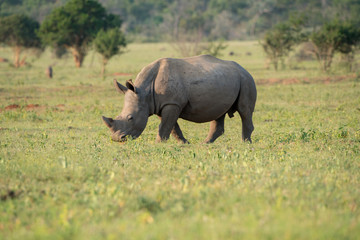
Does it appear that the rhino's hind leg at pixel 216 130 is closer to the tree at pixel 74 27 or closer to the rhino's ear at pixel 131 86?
the rhino's ear at pixel 131 86

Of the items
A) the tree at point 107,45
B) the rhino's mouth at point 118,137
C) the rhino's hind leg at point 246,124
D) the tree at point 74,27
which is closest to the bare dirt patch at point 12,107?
Result: the rhino's mouth at point 118,137

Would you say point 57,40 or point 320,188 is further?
point 57,40

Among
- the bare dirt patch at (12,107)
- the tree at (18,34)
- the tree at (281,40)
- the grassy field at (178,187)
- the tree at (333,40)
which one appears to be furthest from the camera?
the tree at (18,34)

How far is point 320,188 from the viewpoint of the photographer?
5426 mm

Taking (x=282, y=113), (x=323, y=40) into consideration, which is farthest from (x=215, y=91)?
(x=323, y=40)

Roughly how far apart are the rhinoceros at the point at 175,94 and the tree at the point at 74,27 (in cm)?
2655

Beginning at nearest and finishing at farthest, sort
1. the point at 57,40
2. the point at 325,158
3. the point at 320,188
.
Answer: the point at 320,188, the point at 325,158, the point at 57,40

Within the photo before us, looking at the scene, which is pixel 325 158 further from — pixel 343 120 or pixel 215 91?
pixel 343 120

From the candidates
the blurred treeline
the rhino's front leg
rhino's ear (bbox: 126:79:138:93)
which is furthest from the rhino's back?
the blurred treeline

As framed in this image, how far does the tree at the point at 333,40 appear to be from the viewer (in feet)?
86.7

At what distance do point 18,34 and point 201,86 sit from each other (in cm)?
3193

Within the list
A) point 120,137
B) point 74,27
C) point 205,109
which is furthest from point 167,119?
point 74,27

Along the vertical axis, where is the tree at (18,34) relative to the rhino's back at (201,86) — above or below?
below

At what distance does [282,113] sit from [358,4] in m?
55.1
